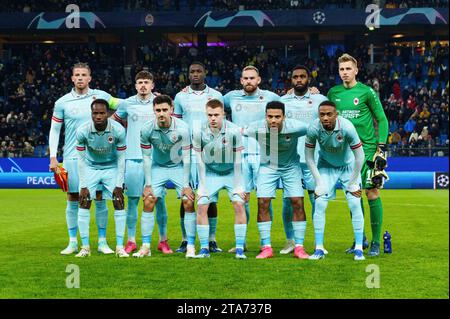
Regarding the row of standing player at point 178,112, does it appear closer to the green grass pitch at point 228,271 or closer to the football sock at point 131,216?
the football sock at point 131,216

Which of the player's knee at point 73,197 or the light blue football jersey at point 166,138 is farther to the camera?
the player's knee at point 73,197

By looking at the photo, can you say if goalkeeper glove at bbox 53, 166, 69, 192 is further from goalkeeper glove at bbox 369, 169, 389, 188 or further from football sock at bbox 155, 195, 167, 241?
goalkeeper glove at bbox 369, 169, 389, 188

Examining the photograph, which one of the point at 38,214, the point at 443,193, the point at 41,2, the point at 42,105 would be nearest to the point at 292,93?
the point at 38,214

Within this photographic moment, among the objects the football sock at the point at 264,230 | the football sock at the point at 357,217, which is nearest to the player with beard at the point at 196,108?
the football sock at the point at 264,230

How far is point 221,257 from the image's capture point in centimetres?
935

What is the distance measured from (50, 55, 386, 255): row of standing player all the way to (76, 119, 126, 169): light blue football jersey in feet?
1.56

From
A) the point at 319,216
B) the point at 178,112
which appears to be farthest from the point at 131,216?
the point at 319,216

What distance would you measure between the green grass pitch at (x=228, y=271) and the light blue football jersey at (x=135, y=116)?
4.43 ft

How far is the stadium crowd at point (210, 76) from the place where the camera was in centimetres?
2998

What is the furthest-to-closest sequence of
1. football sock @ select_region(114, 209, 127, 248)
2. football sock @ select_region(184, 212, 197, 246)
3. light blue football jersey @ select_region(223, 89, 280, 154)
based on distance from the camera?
light blue football jersey @ select_region(223, 89, 280, 154)
football sock @ select_region(114, 209, 127, 248)
football sock @ select_region(184, 212, 197, 246)

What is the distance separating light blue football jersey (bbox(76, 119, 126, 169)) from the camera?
956 centimetres

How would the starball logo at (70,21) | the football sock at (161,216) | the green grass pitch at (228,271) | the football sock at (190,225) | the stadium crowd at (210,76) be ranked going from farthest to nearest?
the starball logo at (70,21) → the stadium crowd at (210,76) → the football sock at (161,216) → the football sock at (190,225) → the green grass pitch at (228,271)

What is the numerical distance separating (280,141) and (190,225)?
1471 millimetres

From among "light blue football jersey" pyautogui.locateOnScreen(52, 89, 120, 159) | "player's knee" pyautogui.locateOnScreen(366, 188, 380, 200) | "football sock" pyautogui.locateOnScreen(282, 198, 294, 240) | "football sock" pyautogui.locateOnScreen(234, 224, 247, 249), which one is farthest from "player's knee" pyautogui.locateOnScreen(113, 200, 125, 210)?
"player's knee" pyautogui.locateOnScreen(366, 188, 380, 200)
